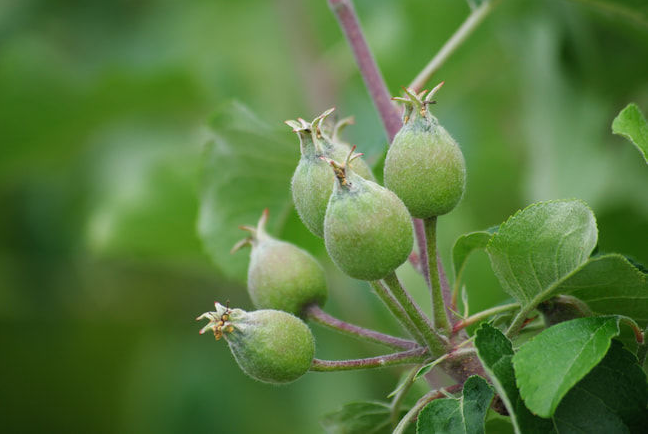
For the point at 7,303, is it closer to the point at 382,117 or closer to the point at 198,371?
the point at 198,371

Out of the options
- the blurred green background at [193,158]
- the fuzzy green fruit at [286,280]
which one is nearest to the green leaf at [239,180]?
the blurred green background at [193,158]

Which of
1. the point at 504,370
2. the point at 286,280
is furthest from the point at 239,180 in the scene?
the point at 504,370

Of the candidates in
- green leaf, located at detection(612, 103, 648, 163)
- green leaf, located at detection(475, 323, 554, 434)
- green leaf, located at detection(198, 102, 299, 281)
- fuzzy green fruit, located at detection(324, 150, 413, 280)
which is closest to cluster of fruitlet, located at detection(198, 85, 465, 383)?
fuzzy green fruit, located at detection(324, 150, 413, 280)

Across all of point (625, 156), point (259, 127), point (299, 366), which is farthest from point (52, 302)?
point (299, 366)

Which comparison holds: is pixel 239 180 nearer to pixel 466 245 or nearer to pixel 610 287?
pixel 466 245

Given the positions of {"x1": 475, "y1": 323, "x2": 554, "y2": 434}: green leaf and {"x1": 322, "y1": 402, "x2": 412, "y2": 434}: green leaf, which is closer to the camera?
{"x1": 475, "y1": 323, "x2": 554, "y2": 434}: green leaf

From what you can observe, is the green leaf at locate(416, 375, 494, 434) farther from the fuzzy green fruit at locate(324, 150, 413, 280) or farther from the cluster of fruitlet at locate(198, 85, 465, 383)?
the fuzzy green fruit at locate(324, 150, 413, 280)

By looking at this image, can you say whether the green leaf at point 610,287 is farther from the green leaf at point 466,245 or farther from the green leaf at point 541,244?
the green leaf at point 466,245
